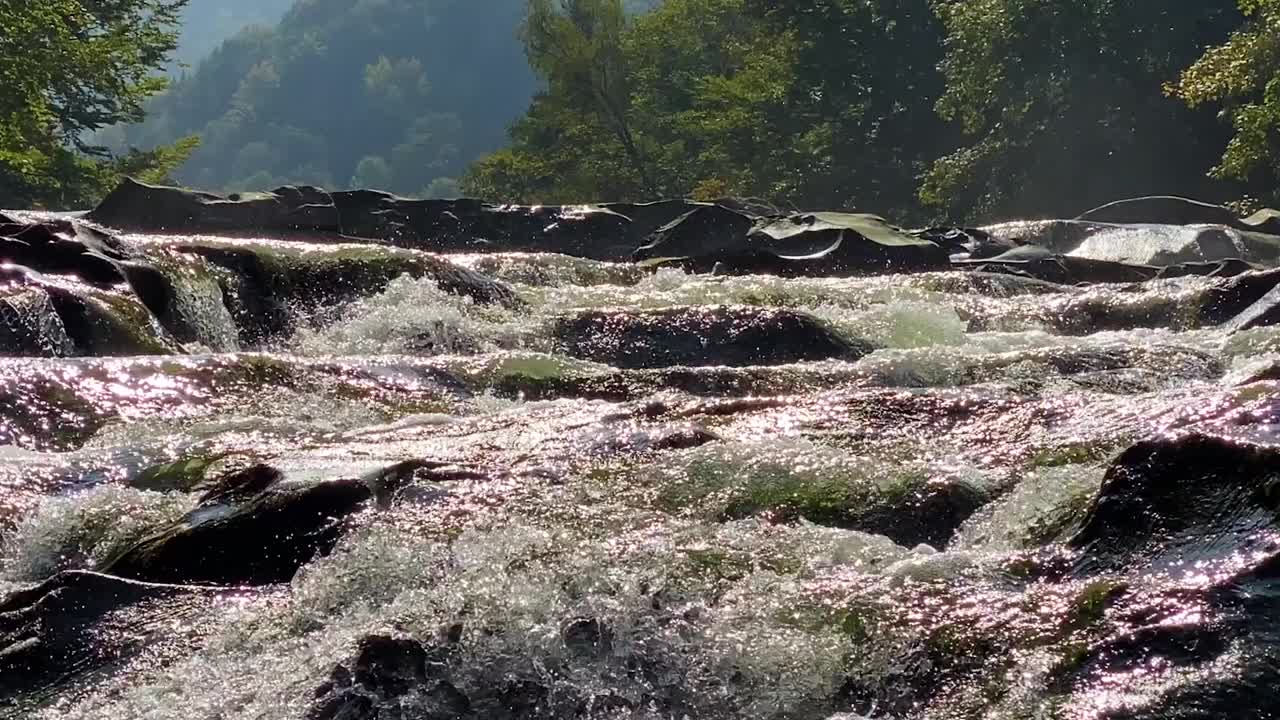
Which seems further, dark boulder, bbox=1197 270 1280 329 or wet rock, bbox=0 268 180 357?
dark boulder, bbox=1197 270 1280 329

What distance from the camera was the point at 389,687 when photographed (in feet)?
12.8

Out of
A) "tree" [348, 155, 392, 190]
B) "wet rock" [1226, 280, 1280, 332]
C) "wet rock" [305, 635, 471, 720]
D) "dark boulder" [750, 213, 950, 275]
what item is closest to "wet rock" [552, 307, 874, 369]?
"wet rock" [1226, 280, 1280, 332]

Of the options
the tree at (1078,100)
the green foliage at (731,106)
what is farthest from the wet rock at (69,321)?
the green foliage at (731,106)

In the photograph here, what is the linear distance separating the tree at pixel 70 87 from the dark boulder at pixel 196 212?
11.6 meters

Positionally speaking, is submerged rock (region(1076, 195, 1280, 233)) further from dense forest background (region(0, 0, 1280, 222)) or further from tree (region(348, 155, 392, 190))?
tree (region(348, 155, 392, 190))

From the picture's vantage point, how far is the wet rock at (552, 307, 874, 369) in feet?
33.8

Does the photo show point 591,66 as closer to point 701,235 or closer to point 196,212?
point 701,235

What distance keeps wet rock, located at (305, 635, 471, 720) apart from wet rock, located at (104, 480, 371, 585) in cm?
106

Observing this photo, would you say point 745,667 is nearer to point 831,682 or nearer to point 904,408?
point 831,682

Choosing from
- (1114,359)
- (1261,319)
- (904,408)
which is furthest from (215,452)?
(1261,319)

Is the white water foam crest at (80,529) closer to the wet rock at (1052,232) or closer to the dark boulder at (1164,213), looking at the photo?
the wet rock at (1052,232)

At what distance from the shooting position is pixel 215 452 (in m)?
6.35

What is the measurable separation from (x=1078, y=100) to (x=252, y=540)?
32.7m

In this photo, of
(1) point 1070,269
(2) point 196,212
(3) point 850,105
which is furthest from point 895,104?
(2) point 196,212
